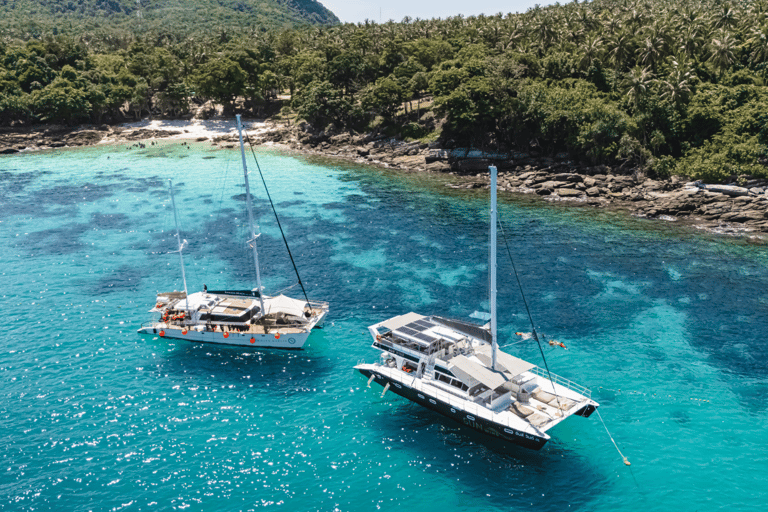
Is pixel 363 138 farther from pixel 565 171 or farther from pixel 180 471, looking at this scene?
pixel 180 471

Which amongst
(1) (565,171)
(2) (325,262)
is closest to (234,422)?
(2) (325,262)

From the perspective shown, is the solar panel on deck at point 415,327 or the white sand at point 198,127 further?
the white sand at point 198,127

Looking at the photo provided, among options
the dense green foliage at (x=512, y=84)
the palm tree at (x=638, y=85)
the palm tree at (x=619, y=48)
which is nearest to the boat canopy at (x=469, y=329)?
the dense green foliage at (x=512, y=84)

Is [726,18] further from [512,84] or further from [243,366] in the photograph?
[243,366]

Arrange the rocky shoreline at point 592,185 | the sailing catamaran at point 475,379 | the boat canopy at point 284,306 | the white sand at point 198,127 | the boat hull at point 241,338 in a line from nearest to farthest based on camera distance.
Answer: the sailing catamaran at point 475,379
the boat hull at point 241,338
the boat canopy at point 284,306
the rocky shoreline at point 592,185
the white sand at point 198,127

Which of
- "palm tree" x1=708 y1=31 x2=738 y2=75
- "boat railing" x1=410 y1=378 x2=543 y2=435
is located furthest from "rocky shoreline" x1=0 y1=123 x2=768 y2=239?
"boat railing" x1=410 y1=378 x2=543 y2=435

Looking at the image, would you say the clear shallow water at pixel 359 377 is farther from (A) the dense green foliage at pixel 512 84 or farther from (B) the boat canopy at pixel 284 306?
(A) the dense green foliage at pixel 512 84
